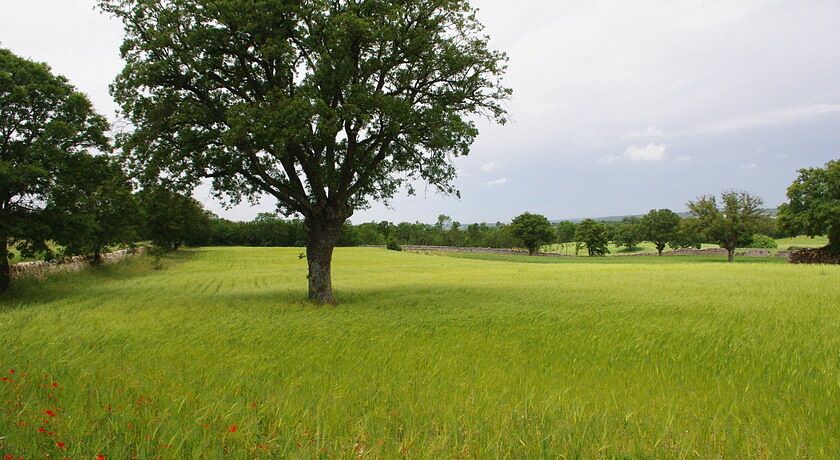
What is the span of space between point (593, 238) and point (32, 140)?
103990mm

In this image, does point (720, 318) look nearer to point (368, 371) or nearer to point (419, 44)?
point (368, 371)


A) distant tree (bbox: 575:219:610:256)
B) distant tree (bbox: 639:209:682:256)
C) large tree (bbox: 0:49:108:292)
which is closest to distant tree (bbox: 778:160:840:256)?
distant tree (bbox: 639:209:682:256)

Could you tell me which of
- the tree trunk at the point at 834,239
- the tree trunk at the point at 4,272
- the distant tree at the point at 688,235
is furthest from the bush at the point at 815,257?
the tree trunk at the point at 4,272

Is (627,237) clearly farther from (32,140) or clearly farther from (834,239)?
(32,140)

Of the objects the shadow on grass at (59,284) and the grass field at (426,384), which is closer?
the grass field at (426,384)

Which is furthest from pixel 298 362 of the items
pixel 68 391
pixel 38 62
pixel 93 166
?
pixel 38 62

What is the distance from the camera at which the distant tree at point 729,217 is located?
65.6m

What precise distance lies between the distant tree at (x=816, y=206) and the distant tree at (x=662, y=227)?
45613 mm

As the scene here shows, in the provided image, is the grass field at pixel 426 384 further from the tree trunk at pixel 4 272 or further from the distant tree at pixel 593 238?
the distant tree at pixel 593 238

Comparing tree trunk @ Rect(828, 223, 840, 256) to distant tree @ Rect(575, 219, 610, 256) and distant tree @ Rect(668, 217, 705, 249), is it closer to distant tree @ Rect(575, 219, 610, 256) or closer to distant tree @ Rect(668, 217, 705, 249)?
distant tree @ Rect(668, 217, 705, 249)

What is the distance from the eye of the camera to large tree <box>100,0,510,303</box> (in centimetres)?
1558

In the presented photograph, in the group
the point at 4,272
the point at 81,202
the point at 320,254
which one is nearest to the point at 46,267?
the point at 4,272

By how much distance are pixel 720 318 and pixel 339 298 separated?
13.1m

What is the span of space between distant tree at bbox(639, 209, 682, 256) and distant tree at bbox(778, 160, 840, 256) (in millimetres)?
45613
